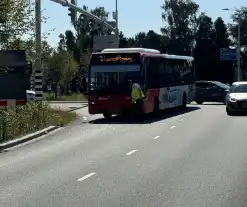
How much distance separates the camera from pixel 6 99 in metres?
19.2

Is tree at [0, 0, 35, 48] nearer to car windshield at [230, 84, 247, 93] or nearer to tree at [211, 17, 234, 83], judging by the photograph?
car windshield at [230, 84, 247, 93]

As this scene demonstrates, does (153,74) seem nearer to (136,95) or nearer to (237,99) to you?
(136,95)

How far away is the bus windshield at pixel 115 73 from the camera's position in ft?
81.0

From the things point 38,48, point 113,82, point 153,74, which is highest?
point 38,48

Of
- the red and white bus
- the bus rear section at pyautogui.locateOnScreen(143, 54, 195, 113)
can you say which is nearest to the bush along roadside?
the red and white bus

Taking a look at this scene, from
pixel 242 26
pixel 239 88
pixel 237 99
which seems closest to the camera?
pixel 237 99

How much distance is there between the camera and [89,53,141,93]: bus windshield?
24.7m

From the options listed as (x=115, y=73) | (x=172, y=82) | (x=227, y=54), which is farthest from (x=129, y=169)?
(x=227, y=54)

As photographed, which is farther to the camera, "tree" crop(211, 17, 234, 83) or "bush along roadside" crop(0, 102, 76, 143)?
"tree" crop(211, 17, 234, 83)

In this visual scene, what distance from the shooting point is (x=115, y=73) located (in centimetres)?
2489

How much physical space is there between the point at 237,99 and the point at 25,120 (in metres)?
10.4

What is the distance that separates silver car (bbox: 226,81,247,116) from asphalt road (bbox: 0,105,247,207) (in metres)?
6.25

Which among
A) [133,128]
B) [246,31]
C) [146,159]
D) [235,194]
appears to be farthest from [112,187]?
[246,31]

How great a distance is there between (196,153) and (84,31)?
3410 inches
